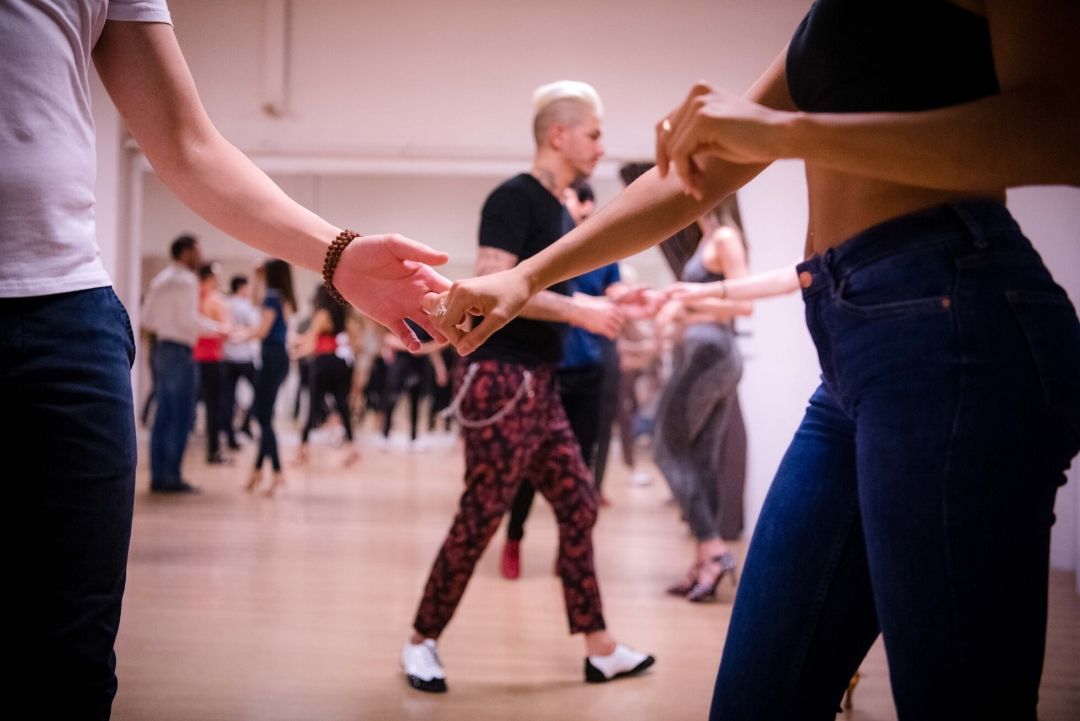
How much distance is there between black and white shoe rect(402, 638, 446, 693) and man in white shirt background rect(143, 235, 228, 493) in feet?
14.2

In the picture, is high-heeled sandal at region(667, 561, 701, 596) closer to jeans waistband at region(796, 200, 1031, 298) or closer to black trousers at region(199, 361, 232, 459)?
jeans waistband at region(796, 200, 1031, 298)

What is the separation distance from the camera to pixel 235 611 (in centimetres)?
338

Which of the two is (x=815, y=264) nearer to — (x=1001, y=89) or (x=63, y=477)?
(x=1001, y=89)

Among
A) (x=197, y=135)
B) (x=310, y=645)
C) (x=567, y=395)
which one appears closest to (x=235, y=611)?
(x=310, y=645)

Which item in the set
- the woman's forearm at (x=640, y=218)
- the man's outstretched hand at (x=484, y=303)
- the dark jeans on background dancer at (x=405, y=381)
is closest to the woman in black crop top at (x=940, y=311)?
the woman's forearm at (x=640, y=218)

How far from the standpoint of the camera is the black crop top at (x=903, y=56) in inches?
36.4

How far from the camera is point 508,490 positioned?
8.87 ft

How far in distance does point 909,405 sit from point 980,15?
1.24 feet

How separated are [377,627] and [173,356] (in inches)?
163

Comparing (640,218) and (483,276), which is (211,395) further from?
(640,218)

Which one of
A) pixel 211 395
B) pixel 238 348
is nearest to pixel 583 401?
pixel 211 395

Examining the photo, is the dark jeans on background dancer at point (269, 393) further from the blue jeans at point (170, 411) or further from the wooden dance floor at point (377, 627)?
the wooden dance floor at point (377, 627)

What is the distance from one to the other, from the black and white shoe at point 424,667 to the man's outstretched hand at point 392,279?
1.42 meters

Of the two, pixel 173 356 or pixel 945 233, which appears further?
pixel 173 356
